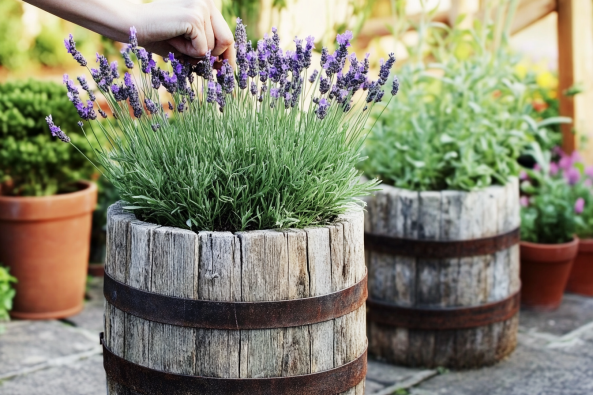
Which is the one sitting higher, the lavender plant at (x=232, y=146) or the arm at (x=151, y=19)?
the arm at (x=151, y=19)

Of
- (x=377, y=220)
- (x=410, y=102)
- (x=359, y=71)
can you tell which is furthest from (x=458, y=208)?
(x=359, y=71)

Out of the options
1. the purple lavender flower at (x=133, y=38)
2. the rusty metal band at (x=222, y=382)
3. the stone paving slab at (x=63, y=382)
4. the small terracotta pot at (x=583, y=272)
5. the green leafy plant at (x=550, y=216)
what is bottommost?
the stone paving slab at (x=63, y=382)

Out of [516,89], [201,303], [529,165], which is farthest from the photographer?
[529,165]

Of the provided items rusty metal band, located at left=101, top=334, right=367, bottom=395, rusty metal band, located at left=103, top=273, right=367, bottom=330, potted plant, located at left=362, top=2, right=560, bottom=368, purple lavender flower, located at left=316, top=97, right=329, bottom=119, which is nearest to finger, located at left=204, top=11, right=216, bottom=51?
purple lavender flower, located at left=316, top=97, right=329, bottom=119

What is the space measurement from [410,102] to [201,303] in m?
1.90

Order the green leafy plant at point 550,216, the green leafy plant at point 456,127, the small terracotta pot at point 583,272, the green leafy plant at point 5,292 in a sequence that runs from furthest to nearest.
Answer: the small terracotta pot at point 583,272
the green leafy plant at point 550,216
the green leafy plant at point 5,292
the green leafy plant at point 456,127

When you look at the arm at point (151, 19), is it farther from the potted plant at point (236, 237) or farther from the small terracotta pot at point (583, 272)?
the small terracotta pot at point (583, 272)

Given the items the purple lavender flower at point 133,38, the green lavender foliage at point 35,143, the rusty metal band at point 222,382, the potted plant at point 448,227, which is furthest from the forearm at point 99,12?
the green lavender foliage at point 35,143

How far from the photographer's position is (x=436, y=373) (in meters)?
3.02

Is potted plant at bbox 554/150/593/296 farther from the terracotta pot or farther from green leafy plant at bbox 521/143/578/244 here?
the terracotta pot

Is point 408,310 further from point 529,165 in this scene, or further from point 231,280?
point 529,165

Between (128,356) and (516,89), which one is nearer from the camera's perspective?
(128,356)

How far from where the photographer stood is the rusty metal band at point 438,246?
9.53ft

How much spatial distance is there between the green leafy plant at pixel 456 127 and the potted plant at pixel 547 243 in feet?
1.83
